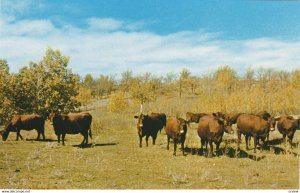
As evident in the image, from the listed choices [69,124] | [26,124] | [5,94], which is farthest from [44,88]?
[69,124]

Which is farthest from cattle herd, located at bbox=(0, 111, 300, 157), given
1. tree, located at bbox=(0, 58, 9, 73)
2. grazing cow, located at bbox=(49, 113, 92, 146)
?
tree, located at bbox=(0, 58, 9, 73)

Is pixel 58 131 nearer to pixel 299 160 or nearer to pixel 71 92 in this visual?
pixel 299 160

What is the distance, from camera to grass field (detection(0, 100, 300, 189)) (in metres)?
10.8

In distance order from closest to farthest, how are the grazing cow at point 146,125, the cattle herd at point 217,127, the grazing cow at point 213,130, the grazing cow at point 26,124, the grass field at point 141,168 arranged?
1. the grass field at point 141,168
2. the grazing cow at point 213,130
3. the cattle herd at point 217,127
4. the grazing cow at point 146,125
5. the grazing cow at point 26,124

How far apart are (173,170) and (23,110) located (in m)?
29.1

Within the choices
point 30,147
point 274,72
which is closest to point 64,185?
point 30,147

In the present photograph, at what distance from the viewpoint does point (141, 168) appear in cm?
1342

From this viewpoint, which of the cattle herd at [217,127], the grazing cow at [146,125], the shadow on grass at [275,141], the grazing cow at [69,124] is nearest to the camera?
the cattle herd at [217,127]

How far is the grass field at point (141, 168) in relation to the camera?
10844 mm

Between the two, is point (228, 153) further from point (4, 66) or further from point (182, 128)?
point (4, 66)

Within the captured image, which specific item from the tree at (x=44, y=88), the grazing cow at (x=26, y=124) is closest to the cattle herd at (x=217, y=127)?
the grazing cow at (x=26, y=124)

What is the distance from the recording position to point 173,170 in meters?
12.9

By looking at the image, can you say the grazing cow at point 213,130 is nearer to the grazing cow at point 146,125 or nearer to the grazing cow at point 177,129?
the grazing cow at point 177,129

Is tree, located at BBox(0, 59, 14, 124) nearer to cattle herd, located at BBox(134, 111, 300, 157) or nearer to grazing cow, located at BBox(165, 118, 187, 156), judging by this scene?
cattle herd, located at BBox(134, 111, 300, 157)
